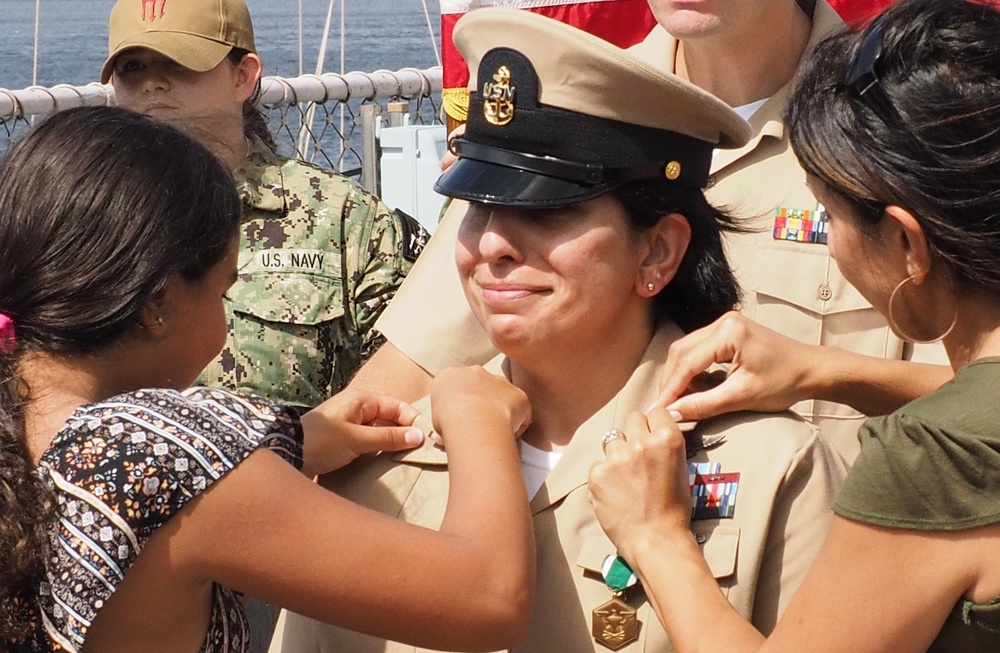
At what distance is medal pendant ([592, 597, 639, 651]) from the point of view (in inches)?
77.8

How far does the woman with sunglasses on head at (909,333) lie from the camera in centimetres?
152

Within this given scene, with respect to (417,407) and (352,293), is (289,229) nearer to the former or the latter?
(352,293)

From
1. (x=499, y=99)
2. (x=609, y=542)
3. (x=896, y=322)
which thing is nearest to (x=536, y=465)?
(x=609, y=542)

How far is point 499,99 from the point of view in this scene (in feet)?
6.93

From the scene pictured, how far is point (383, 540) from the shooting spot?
5.84 feet

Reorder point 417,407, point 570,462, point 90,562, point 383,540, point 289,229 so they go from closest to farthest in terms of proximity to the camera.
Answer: point 90,562
point 383,540
point 570,462
point 417,407
point 289,229

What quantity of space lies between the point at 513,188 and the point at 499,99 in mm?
163

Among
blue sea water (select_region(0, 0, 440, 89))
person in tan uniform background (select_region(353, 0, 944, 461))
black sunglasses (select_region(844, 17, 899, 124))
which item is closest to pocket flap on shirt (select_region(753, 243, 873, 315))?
person in tan uniform background (select_region(353, 0, 944, 461))

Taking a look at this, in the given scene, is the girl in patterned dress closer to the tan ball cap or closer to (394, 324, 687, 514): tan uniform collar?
(394, 324, 687, 514): tan uniform collar

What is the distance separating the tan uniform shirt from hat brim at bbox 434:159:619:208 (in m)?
0.32

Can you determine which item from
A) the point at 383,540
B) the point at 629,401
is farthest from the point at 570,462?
the point at 383,540

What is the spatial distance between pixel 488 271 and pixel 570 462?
1.07ft

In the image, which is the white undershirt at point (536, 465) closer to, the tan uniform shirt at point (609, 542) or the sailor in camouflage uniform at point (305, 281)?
the tan uniform shirt at point (609, 542)

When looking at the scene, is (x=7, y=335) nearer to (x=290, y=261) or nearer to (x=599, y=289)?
(x=599, y=289)
